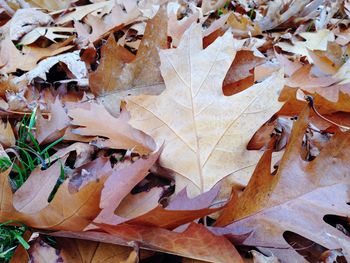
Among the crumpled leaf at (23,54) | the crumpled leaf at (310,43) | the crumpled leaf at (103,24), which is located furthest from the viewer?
the crumpled leaf at (310,43)

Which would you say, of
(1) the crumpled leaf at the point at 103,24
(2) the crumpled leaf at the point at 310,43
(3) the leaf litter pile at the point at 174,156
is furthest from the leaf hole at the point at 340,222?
(1) the crumpled leaf at the point at 103,24

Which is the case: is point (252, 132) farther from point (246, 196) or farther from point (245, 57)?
point (245, 57)

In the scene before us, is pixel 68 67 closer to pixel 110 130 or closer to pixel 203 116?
pixel 110 130

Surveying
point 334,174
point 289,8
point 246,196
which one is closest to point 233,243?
point 246,196

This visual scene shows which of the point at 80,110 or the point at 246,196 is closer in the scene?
the point at 246,196

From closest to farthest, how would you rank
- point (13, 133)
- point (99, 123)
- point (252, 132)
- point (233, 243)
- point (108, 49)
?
1. point (233, 243)
2. point (252, 132)
3. point (99, 123)
4. point (13, 133)
5. point (108, 49)

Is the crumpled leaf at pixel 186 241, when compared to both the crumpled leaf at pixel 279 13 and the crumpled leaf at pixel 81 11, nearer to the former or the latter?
the crumpled leaf at pixel 81 11
